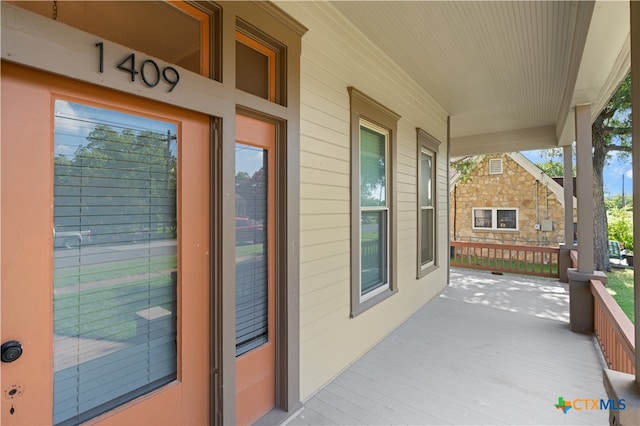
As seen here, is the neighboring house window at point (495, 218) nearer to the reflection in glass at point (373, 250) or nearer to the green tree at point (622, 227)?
the green tree at point (622, 227)

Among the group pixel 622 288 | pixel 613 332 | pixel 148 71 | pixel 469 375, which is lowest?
pixel 622 288

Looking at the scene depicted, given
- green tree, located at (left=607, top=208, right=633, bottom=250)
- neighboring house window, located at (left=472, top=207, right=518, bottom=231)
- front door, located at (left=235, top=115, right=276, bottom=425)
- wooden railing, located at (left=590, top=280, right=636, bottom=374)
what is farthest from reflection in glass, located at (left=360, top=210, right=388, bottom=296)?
green tree, located at (left=607, top=208, right=633, bottom=250)

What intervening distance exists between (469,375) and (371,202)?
1.82 metres

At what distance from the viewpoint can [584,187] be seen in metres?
3.83

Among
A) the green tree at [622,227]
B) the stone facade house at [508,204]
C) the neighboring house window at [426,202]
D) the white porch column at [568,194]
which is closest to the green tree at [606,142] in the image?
the white porch column at [568,194]

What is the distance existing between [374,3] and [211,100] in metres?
1.73

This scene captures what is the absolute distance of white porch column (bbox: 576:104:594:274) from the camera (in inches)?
148

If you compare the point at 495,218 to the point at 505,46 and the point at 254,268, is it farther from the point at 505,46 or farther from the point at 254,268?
the point at 254,268

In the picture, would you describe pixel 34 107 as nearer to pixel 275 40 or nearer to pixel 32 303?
pixel 32 303

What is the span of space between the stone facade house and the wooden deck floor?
775 centimetres

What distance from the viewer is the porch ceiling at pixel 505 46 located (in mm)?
2443

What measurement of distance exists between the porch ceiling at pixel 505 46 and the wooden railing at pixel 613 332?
214cm

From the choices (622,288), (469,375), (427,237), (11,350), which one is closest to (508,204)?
(622,288)

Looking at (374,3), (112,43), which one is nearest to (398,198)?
(374,3)
